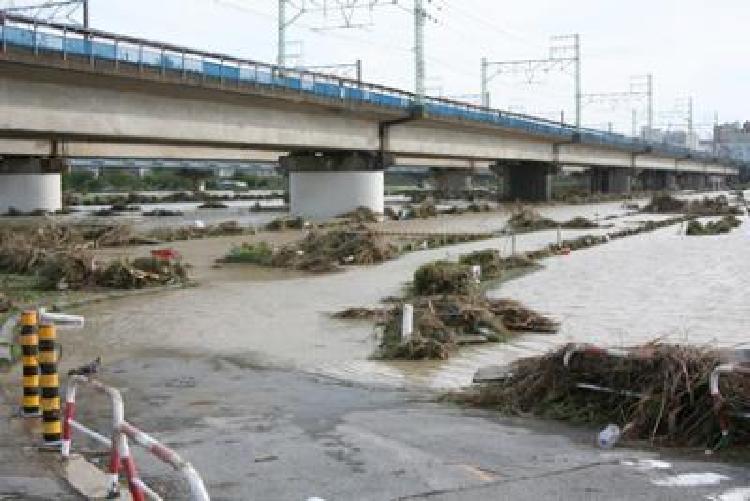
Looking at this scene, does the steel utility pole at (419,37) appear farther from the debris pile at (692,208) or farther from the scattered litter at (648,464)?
the scattered litter at (648,464)

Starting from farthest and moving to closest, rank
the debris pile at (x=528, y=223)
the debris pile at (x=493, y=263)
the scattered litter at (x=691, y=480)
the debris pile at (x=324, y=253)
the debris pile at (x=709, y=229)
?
1. the debris pile at (x=528, y=223)
2. the debris pile at (x=709, y=229)
3. the debris pile at (x=324, y=253)
4. the debris pile at (x=493, y=263)
5. the scattered litter at (x=691, y=480)

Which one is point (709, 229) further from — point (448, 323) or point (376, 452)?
point (376, 452)

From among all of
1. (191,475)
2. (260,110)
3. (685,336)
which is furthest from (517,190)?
(191,475)

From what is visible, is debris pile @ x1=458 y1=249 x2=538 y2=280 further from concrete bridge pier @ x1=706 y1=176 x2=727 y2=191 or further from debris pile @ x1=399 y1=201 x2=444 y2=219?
concrete bridge pier @ x1=706 y1=176 x2=727 y2=191

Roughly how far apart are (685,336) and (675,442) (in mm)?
7482

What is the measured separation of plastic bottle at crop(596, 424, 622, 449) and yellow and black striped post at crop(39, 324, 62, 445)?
4.70 metres

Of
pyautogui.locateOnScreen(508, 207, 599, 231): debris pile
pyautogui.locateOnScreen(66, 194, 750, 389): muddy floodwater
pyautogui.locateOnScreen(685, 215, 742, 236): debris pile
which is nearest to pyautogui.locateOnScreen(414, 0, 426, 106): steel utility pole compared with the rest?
pyautogui.locateOnScreen(508, 207, 599, 231): debris pile

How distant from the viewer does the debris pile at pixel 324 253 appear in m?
27.6

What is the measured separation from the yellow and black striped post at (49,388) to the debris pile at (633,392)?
171 inches

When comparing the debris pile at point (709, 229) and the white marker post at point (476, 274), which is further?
the debris pile at point (709, 229)

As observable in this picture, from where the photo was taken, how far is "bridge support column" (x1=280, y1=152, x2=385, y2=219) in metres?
54.5

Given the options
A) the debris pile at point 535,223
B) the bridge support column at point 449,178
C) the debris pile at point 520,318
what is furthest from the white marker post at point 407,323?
the bridge support column at point 449,178

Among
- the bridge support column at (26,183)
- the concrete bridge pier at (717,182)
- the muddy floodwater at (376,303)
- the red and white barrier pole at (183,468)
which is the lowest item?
the muddy floodwater at (376,303)

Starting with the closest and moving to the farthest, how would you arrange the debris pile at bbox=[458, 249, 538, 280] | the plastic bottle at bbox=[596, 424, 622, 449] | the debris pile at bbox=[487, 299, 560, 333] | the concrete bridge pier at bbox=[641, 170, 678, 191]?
the plastic bottle at bbox=[596, 424, 622, 449], the debris pile at bbox=[487, 299, 560, 333], the debris pile at bbox=[458, 249, 538, 280], the concrete bridge pier at bbox=[641, 170, 678, 191]
